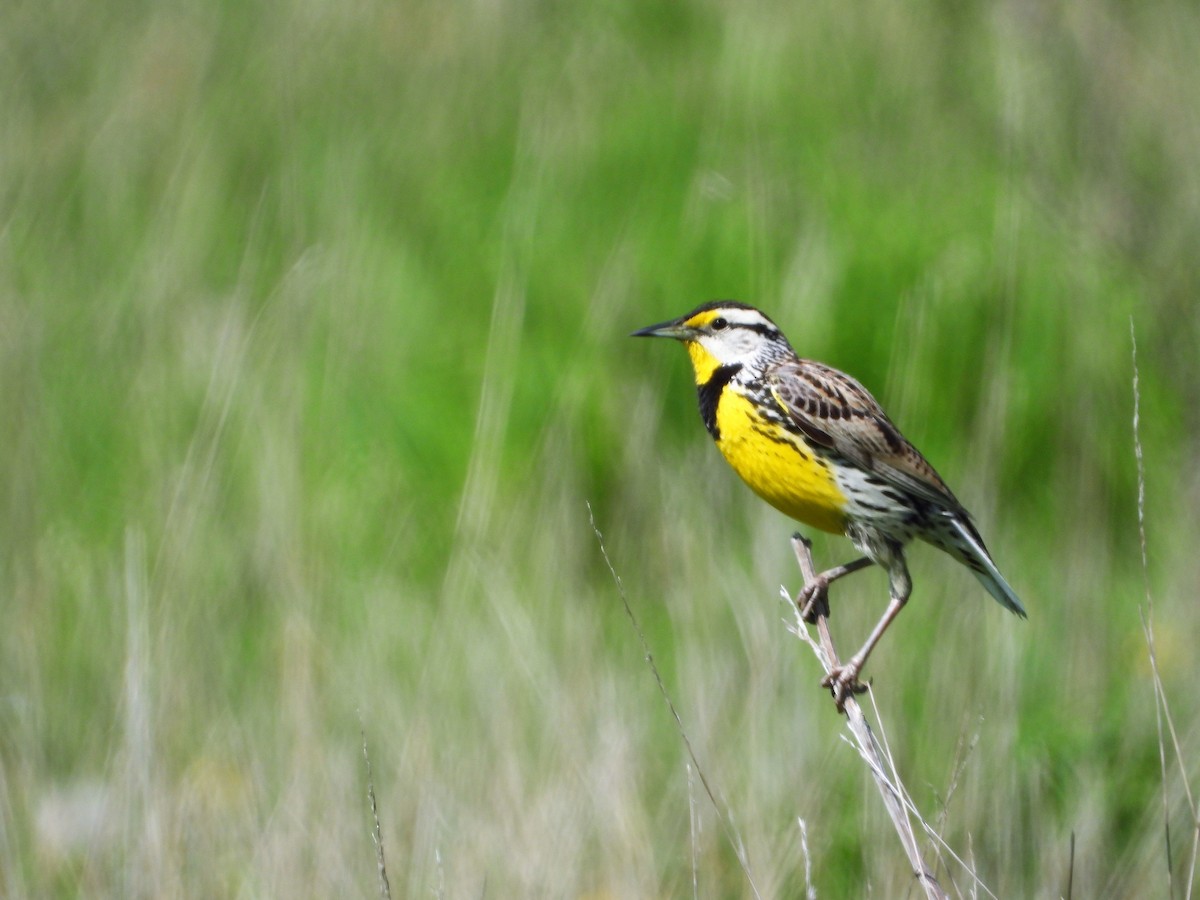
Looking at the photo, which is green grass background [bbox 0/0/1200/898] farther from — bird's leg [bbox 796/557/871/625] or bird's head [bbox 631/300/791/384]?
bird's head [bbox 631/300/791/384]

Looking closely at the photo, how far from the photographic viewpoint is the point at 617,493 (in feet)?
15.5

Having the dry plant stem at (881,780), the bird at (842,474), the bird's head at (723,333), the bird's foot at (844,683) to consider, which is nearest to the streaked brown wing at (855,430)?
the bird at (842,474)

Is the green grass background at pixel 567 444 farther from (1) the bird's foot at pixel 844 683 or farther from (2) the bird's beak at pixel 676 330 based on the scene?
(2) the bird's beak at pixel 676 330

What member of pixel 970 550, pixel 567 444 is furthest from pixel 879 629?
pixel 567 444

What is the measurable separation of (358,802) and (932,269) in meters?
2.50

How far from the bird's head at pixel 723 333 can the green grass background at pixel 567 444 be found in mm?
675

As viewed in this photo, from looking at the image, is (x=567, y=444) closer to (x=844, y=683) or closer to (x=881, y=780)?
(x=844, y=683)

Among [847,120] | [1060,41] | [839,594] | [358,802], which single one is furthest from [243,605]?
[1060,41]

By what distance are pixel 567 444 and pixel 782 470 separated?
1.43 m

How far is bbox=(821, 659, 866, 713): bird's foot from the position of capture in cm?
276

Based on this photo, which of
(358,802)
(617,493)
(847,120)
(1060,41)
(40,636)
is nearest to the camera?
(358,802)

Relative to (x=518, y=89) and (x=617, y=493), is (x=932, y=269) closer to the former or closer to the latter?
(x=617, y=493)

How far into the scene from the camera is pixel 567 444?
4586 mm

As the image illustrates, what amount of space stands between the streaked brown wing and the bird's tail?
40 millimetres
